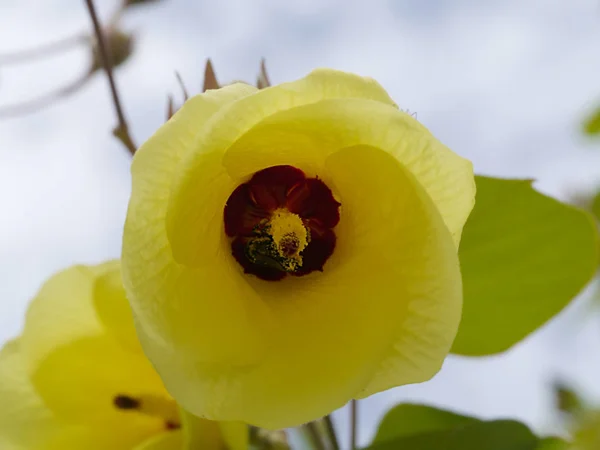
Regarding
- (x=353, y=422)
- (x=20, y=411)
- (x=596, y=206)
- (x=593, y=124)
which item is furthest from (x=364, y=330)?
(x=593, y=124)

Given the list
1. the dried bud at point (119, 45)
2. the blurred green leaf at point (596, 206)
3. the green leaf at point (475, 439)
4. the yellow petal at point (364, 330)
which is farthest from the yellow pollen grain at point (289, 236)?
the blurred green leaf at point (596, 206)

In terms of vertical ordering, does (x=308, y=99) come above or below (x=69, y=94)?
above

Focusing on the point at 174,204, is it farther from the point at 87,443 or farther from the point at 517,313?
the point at 517,313

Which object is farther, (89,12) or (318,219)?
(89,12)

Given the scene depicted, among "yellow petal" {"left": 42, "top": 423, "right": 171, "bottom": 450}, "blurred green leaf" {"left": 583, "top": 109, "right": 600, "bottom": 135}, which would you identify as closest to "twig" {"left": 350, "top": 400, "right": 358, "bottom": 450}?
"yellow petal" {"left": 42, "top": 423, "right": 171, "bottom": 450}

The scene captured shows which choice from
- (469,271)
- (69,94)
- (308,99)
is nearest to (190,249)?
(308,99)

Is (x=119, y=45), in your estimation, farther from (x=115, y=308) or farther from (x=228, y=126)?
(x=228, y=126)

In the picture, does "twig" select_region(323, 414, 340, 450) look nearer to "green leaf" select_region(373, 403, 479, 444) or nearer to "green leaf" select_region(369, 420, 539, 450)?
"green leaf" select_region(369, 420, 539, 450)

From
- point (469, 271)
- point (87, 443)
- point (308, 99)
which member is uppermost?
point (308, 99)
